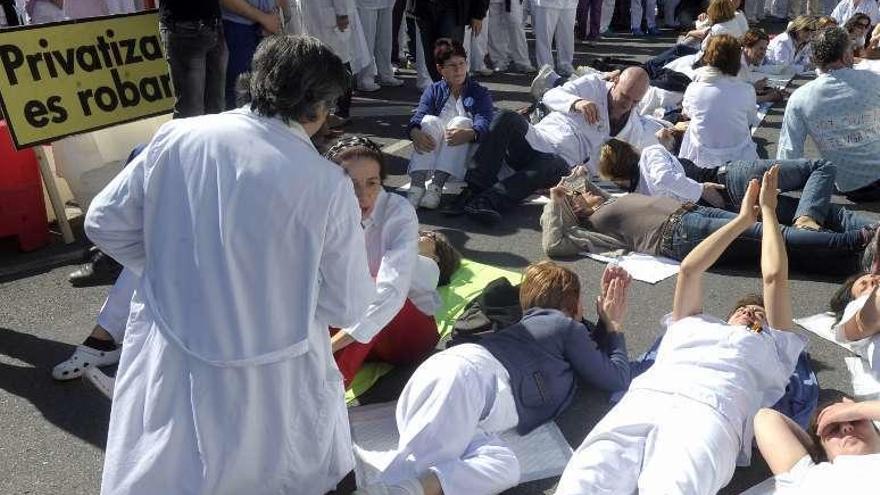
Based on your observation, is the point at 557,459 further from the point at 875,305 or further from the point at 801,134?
the point at 801,134

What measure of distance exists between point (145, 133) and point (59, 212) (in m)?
0.97

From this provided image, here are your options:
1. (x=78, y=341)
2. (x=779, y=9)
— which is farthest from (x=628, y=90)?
(x=779, y=9)

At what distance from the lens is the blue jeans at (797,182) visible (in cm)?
505

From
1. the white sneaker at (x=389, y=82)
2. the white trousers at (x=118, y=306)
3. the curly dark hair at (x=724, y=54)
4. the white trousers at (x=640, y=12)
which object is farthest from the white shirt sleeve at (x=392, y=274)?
the white trousers at (x=640, y=12)

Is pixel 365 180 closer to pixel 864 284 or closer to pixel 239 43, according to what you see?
pixel 864 284

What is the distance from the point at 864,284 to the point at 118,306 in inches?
121

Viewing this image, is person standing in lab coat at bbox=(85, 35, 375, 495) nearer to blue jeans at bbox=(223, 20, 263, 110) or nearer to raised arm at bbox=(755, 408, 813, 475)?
raised arm at bbox=(755, 408, 813, 475)

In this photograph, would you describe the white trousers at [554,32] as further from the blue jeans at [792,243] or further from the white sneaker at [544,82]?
the blue jeans at [792,243]

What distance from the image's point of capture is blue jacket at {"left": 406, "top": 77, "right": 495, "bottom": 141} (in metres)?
6.06

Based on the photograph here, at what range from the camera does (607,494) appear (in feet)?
8.74

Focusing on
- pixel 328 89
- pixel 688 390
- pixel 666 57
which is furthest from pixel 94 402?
pixel 666 57

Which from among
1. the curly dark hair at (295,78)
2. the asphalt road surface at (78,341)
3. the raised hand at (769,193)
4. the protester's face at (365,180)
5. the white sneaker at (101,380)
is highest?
the curly dark hair at (295,78)

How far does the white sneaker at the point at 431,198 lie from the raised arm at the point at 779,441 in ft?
10.9

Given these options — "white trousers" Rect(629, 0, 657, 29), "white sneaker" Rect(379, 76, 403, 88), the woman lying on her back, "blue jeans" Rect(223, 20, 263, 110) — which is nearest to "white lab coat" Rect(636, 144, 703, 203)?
the woman lying on her back
